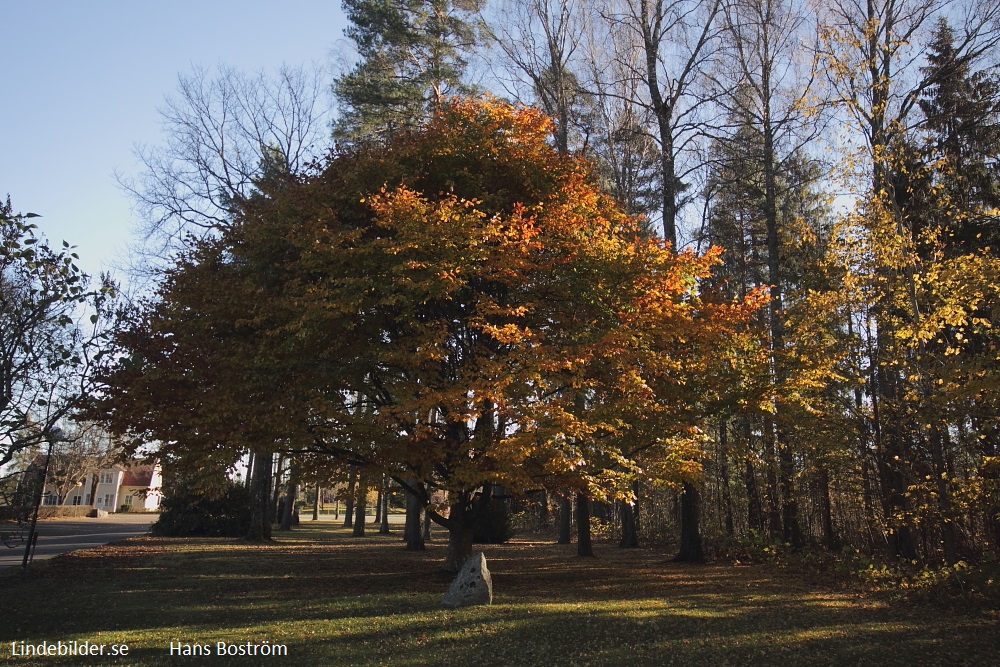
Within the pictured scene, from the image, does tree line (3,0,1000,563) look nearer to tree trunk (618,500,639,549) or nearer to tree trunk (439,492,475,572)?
tree trunk (439,492,475,572)

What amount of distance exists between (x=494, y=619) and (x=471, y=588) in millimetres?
1023

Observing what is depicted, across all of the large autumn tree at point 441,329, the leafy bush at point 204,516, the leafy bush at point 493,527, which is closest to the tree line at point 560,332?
the large autumn tree at point 441,329

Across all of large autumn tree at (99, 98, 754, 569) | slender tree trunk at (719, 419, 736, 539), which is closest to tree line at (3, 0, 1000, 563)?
large autumn tree at (99, 98, 754, 569)

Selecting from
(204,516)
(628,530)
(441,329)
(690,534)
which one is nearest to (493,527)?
(628,530)

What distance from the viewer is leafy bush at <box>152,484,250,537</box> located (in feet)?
86.0

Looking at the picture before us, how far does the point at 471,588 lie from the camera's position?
31.0 feet

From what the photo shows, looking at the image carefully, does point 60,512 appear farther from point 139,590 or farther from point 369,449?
point 369,449

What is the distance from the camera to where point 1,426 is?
648 cm

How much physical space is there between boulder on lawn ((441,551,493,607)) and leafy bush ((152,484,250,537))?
19561mm

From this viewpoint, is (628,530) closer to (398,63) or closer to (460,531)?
(460,531)

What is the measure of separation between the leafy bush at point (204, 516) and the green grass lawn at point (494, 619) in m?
12.6

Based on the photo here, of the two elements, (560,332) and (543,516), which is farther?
(543,516)

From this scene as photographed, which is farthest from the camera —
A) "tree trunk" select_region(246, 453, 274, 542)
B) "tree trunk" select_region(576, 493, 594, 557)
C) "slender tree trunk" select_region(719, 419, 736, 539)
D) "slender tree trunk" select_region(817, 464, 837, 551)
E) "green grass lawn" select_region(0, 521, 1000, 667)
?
"tree trunk" select_region(246, 453, 274, 542)

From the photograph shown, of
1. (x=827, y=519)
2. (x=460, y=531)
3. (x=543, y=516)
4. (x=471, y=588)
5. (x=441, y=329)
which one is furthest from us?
(x=543, y=516)
